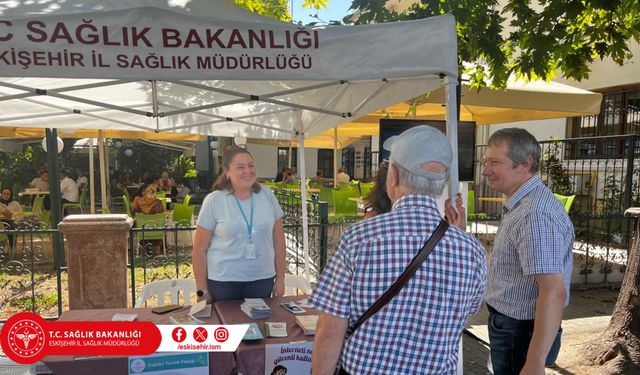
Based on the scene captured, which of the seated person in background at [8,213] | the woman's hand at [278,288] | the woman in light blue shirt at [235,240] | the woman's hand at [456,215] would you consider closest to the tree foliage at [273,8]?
the seated person in background at [8,213]

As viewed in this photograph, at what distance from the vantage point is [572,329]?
15.9ft

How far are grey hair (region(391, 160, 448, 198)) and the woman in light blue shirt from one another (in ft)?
5.88

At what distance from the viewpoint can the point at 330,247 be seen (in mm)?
7953

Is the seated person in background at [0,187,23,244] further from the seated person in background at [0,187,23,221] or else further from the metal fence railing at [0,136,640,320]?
the metal fence railing at [0,136,640,320]

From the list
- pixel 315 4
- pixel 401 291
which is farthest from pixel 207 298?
pixel 315 4

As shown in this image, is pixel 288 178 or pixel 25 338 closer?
pixel 25 338

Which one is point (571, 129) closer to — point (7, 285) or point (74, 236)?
point (74, 236)

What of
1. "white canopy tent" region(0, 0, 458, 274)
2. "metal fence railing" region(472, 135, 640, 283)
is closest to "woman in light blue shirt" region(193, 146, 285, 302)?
"white canopy tent" region(0, 0, 458, 274)

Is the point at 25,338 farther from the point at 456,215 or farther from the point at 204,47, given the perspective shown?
the point at 456,215

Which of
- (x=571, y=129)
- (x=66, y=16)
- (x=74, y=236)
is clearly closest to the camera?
(x=66, y=16)

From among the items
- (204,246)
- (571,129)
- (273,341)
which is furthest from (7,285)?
(571,129)

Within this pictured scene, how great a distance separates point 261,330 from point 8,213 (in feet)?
25.4

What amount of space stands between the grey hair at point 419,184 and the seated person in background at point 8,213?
8023 mm

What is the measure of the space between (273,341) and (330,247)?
5.81 m
